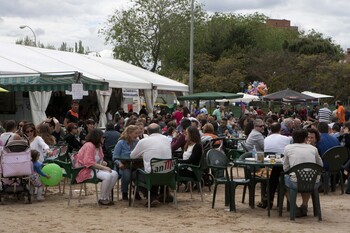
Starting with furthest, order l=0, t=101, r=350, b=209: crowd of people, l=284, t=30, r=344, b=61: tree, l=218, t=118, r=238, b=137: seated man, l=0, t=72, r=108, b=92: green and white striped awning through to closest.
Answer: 1. l=284, t=30, r=344, b=61: tree
2. l=0, t=72, r=108, b=92: green and white striped awning
3. l=218, t=118, r=238, b=137: seated man
4. l=0, t=101, r=350, b=209: crowd of people

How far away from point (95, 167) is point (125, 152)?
630 millimetres

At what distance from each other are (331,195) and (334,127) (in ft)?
7.56

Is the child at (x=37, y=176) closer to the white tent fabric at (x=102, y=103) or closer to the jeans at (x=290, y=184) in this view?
the jeans at (x=290, y=184)

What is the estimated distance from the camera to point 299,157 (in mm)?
8352

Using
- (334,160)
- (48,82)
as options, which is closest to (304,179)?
(334,160)

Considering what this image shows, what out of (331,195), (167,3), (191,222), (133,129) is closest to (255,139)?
(331,195)

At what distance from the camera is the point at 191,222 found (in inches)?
323

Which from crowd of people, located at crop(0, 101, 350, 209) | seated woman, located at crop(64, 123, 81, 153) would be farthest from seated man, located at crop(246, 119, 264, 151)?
seated woman, located at crop(64, 123, 81, 153)

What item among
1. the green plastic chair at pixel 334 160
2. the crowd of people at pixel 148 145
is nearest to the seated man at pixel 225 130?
the crowd of people at pixel 148 145

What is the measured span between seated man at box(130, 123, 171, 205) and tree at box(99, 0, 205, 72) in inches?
1537

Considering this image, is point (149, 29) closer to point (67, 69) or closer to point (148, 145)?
point (67, 69)

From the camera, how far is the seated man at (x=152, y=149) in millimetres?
9234

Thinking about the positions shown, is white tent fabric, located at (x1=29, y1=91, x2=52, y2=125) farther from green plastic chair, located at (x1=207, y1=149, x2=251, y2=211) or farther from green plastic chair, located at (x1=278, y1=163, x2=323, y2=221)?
green plastic chair, located at (x1=278, y1=163, x2=323, y2=221)

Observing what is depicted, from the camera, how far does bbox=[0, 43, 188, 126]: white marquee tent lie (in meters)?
20.6
